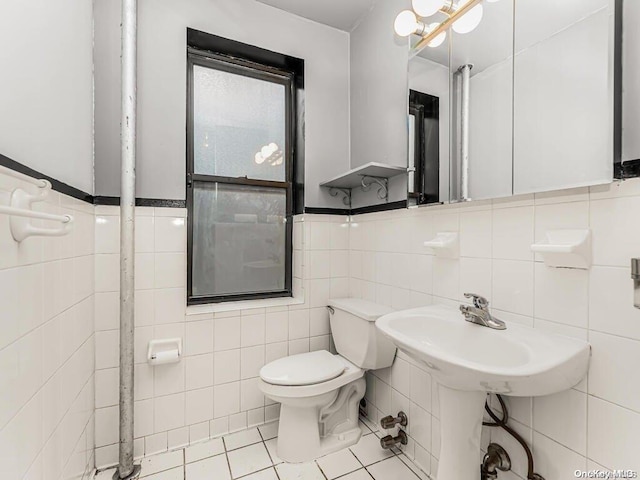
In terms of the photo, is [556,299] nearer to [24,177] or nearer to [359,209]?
[359,209]

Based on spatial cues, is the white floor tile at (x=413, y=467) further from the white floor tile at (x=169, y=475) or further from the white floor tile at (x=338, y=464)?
the white floor tile at (x=169, y=475)

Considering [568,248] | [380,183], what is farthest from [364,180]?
[568,248]

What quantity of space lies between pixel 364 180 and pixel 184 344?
1429 mm

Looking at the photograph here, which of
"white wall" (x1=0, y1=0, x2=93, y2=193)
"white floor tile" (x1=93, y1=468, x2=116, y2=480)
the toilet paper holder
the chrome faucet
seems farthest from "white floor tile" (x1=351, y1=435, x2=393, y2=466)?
"white wall" (x1=0, y1=0, x2=93, y2=193)

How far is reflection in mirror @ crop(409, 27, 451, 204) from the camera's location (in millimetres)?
1366

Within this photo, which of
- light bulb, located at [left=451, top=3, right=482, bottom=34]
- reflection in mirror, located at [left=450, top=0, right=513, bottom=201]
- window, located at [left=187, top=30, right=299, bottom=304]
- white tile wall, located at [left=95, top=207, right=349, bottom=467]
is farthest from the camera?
window, located at [left=187, top=30, right=299, bottom=304]

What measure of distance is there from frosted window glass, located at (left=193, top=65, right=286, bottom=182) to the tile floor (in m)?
1.61

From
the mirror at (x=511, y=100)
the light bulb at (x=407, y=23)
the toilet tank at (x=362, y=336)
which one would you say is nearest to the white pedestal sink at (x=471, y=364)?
the toilet tank at (x=362, y=336)

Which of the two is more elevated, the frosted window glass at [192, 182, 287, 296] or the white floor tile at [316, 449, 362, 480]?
the frosted window glass at [192, 182, 287, 296]

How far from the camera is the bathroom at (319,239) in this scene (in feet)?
2.71

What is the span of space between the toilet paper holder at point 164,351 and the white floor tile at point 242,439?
56 centimetres

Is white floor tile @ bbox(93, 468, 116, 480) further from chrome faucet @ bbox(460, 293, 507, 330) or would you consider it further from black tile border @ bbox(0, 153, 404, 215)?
chrome faucet @ bbox(460, 293, 507, 330)

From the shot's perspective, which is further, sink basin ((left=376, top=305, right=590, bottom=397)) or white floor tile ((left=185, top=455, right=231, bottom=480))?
white floor tile ((left=185, top=455, right=231, bottom=480))

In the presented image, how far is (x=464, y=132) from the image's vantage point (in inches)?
50.3
